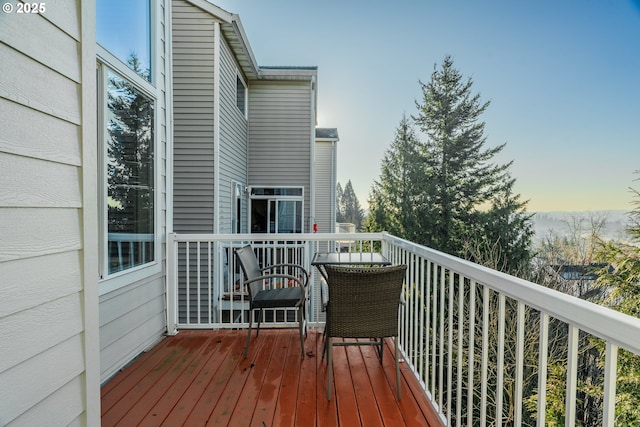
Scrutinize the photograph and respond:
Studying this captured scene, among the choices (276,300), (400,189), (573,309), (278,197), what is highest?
(400,189)

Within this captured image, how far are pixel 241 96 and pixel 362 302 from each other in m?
6.88

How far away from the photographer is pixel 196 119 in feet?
18.8

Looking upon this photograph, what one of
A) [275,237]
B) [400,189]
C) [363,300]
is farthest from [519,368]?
[400,189]

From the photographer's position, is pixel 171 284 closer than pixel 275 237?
Yes

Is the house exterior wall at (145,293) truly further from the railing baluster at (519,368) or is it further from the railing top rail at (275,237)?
the railing baluster at (519,368)

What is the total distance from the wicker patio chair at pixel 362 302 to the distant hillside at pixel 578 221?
9.69 meters

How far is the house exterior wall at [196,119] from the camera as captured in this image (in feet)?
18.6

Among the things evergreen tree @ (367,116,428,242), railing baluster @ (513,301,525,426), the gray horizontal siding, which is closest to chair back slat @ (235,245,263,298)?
railing baluster @ (513,301,525,426)

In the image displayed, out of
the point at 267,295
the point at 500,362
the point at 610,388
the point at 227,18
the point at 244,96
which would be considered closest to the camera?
the point at 610,388

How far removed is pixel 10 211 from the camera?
3.50ft

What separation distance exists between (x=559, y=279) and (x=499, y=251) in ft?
10.6

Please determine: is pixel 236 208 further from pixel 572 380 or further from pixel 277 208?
pixel 572 380

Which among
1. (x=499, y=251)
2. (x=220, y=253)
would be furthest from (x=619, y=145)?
(x=220, y=253)

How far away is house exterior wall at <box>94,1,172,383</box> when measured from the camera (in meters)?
2.48
